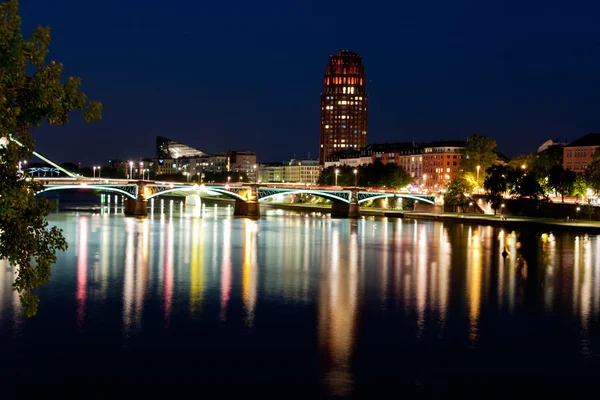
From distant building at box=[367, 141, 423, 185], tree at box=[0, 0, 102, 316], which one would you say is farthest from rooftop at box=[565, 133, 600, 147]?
tree at box=[0, 0, 102, 316]

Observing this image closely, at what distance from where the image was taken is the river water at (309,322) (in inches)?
618

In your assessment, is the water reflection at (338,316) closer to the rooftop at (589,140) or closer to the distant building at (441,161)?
the rooftop at (589,140)

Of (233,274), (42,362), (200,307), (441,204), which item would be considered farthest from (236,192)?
(42,362)

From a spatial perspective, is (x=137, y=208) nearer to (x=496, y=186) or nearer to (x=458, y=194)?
(x=458, y=194)

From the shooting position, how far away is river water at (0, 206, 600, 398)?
15.7 meters

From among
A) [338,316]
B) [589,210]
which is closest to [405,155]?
[589,210]

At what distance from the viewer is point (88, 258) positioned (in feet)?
117

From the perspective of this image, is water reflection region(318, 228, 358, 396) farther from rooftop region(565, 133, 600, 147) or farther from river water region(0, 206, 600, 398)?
rooftop region(565, 133, 600, 147)

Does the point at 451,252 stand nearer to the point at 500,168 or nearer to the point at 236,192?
the point at 500,168

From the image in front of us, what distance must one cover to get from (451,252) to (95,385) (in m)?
30.6

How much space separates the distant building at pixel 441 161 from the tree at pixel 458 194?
4037cm

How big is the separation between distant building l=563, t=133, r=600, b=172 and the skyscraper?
8852 cm

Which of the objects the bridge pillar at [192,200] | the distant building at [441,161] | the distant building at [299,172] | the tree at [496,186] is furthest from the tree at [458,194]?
the distant building at [299,172]

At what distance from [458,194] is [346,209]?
1215 centimetres
